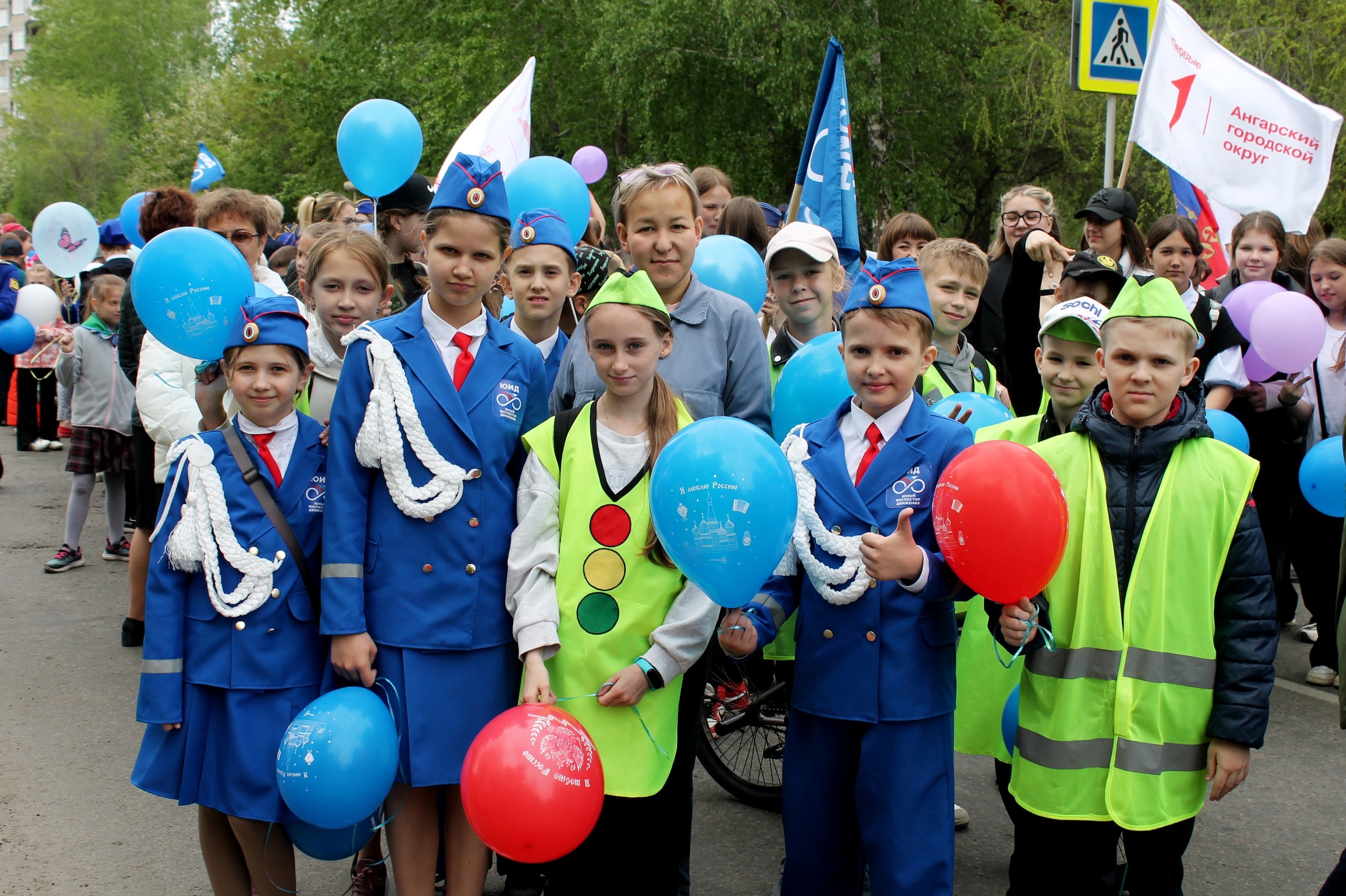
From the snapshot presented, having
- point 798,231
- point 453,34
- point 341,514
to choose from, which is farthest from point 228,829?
point 453,34

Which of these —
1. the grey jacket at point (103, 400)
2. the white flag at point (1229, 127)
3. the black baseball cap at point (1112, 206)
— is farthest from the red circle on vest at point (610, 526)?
the grey jacket at point (103, 400)

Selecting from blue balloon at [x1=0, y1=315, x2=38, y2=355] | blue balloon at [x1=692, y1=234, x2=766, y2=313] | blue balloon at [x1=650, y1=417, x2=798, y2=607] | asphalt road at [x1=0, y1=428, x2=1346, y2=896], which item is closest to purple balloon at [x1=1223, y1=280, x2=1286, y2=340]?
asphalt road at [x1=0, y1=428, x2=1346, y2=896]

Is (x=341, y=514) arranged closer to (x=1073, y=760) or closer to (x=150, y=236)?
(x=1073, y=760)

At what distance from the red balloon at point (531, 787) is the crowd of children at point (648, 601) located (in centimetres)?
24

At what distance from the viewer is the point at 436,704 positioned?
10.1ft

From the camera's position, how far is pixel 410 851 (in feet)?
10.6

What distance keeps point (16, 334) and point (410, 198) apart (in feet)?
28.4

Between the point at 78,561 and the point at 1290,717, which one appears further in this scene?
the point at 78,561

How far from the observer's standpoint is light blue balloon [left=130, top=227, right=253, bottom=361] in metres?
3.54

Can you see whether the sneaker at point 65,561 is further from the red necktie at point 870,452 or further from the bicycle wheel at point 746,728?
the red necktie at point 870,452

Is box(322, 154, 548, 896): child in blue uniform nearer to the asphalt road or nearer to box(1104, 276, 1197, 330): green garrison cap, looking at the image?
the asphalt road

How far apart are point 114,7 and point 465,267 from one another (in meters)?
62.7

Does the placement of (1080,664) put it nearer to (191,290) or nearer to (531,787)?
(531,787)

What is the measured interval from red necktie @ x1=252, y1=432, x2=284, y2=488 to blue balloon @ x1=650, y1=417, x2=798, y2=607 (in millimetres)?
1238
